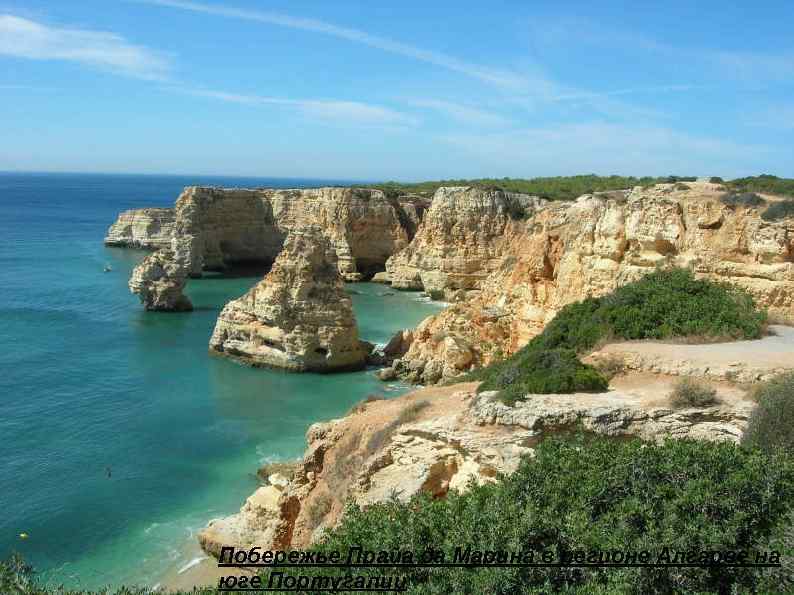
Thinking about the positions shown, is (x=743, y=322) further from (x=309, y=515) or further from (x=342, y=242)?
(x=342, y=242)

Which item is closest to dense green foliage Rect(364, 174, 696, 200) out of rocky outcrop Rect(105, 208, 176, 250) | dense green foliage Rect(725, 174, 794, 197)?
rocky outcrop Rect(105, 208, 176, 250)

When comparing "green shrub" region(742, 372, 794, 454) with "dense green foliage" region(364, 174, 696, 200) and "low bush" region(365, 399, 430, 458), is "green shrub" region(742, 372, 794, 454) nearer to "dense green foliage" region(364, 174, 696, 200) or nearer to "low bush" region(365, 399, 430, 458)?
"low bush" region(365, 399, 430, 458)

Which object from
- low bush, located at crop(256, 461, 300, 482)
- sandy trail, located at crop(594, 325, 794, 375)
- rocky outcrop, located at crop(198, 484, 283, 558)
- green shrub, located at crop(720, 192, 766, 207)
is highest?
green shrub, located at crop(720, 192, 766, 207)

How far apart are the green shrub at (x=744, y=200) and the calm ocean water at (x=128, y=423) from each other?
13255 mm

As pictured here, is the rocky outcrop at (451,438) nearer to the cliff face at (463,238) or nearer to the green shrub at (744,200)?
the green shrub at (744,200)

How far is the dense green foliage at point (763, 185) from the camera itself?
18439 mm

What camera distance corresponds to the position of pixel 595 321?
15.0m

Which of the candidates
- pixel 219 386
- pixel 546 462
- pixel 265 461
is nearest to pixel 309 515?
pixel 546 462

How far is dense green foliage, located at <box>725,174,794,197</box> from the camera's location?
1844cm

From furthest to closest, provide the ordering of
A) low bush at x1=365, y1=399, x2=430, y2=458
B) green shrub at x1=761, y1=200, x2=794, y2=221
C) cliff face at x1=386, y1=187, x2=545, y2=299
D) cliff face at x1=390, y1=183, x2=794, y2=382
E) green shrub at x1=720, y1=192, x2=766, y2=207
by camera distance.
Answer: cliff face at x1=386, y1=187, x2=545, y2=299, green shrub at x1=720, y1=192, x2=766, y2=207, green shrub at x1=761, y1=200, x2=794, y2=221, cliff face at x1=390, y1=183, x2=794, y2=382, low bush at x1=365, y1=399, x2=430, y2=458

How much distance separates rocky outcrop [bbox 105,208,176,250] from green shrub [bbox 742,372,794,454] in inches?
2580

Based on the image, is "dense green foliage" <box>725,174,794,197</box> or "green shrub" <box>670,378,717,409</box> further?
"dense green foliage" <box>725,174,794,197</box>

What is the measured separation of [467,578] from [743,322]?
9987 millimetres

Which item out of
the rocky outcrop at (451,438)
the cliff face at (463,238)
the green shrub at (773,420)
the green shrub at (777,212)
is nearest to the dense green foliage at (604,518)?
the green shrub at (773,420)
